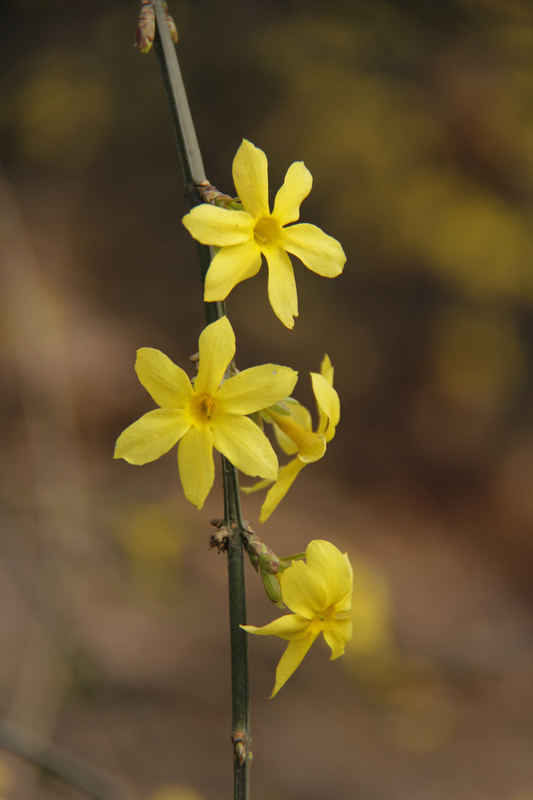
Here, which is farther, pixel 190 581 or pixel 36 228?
pixel 36 228

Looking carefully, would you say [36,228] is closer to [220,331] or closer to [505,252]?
[505,252]

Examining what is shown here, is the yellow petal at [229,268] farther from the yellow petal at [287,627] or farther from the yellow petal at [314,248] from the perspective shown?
the yellow petal at [287,627]

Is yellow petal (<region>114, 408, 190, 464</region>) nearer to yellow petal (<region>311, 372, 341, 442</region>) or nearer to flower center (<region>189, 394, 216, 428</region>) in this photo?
flower center (<region>189, 394, 216, 428</region>)

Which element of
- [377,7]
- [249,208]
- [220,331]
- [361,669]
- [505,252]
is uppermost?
[377,7]

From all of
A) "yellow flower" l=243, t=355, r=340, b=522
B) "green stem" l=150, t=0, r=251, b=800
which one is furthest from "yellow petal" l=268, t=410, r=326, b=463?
"green stem" l=150, t=0, r=251, b=800

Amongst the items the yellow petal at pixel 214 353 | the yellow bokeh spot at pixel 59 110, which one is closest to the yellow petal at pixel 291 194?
the yellow petal at pixel 214 353

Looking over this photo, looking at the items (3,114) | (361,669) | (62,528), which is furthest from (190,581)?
(3,114)

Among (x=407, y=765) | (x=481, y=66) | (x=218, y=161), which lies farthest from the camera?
(x=218, y=161)
